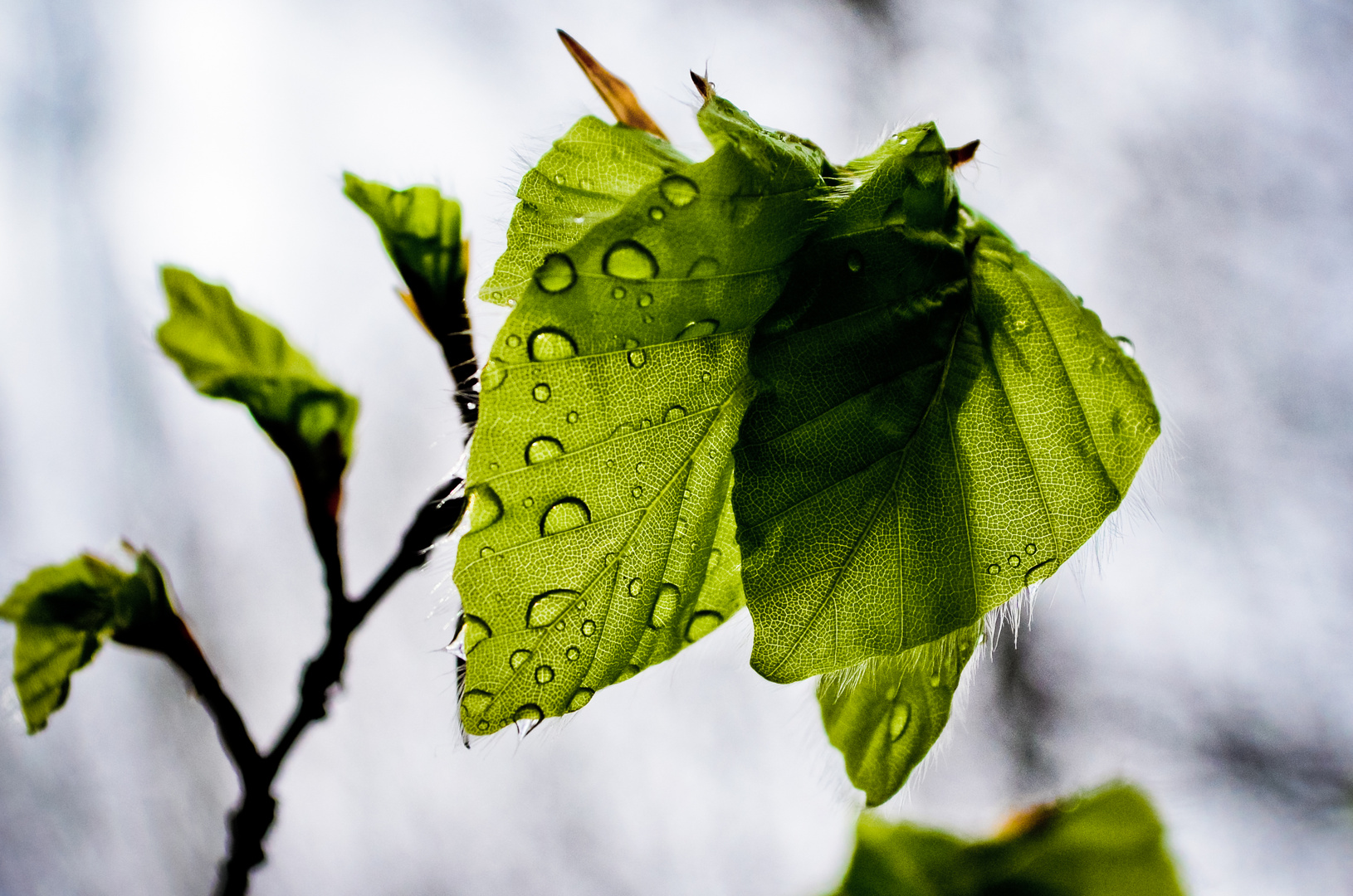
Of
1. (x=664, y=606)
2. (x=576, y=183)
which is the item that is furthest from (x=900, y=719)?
(x=576, y=183)

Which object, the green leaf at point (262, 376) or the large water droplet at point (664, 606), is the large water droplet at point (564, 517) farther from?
the green leaf at point (262, 376)

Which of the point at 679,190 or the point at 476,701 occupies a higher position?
the point at 679,190

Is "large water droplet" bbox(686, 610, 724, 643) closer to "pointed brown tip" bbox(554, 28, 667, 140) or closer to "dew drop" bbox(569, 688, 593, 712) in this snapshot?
"dew drop" bbox(569, 688, 593, 712)

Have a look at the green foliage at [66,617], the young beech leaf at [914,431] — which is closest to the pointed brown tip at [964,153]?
the young beech leaf at [914,431]

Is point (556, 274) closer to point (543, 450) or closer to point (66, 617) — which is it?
point (543, 450)

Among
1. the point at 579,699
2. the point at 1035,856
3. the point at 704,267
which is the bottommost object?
the point at 1035,856

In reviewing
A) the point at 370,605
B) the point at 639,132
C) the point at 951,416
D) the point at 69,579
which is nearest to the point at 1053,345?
the point at 951,416

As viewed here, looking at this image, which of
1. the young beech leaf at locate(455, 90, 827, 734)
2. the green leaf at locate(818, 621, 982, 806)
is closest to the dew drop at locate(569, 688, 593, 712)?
the young beech leaf at locate(455, 90, 827, 734)

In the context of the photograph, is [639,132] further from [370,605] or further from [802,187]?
[370,605]
